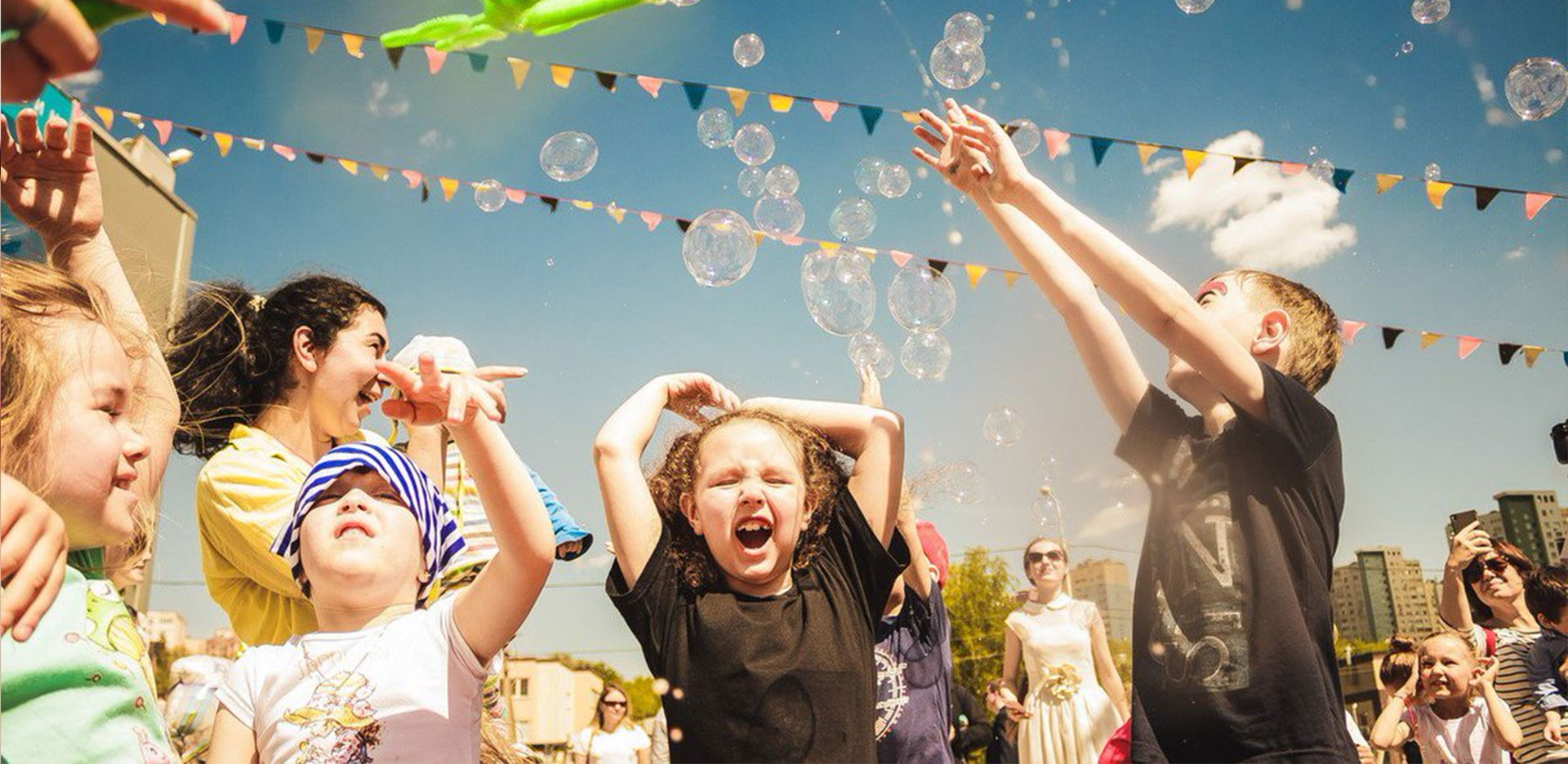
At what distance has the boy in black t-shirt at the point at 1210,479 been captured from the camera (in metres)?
1.94

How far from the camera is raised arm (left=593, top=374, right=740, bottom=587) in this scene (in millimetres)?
2123

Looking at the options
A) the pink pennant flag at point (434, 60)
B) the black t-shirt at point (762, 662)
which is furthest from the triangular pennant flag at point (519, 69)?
the black t-shirt at point (762, 662)

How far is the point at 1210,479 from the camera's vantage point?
212cm

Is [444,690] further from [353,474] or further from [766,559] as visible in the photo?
[766,559]

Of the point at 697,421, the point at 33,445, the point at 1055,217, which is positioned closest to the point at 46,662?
the point at 33,445

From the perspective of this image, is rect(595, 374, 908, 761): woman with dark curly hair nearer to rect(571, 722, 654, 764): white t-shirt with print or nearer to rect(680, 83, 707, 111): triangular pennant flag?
rect(680, 83, 707, 111): triangular pennant flag

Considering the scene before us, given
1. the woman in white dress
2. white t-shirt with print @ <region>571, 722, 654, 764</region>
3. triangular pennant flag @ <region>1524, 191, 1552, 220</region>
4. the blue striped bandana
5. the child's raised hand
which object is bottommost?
white t-shirt with print @ <region>571, 722, 654, 764</region>

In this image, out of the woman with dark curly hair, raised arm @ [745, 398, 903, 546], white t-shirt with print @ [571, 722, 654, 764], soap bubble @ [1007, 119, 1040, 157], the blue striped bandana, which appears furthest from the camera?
white t-shirt with print @ [571, 722, 654, 764]

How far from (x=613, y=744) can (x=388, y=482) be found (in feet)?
22.9

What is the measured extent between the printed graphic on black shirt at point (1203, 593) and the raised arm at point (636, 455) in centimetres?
103

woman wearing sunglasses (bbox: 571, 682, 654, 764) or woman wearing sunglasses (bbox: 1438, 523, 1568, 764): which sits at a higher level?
woman wearing sunglasses (bbox: 1438, 523, 1568, 764)

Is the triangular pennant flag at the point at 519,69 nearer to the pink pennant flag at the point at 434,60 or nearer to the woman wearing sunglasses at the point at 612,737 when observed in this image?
the pink pennant flag at the point at 434,60

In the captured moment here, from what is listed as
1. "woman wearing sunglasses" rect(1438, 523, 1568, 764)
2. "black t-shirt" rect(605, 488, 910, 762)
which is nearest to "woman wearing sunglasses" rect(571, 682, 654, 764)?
"woman wearing sunglasses" rect(1438, 523, 1568, 764)

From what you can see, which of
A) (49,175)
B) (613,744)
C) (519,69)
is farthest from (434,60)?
(613,744)
